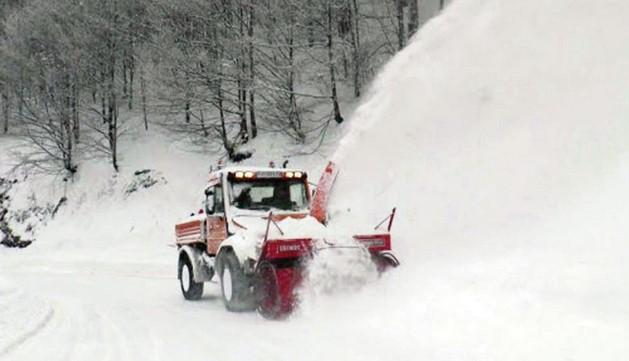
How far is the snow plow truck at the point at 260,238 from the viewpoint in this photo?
301 inches

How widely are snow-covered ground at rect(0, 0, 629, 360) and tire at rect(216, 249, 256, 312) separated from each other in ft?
0.67

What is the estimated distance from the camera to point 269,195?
9.47 metres

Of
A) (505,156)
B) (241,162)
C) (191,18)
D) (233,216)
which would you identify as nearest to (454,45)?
(505,156)

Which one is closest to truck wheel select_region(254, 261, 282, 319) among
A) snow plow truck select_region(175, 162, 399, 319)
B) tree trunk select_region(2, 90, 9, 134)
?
snow plow truck select_region(175, 162, 399, 319)

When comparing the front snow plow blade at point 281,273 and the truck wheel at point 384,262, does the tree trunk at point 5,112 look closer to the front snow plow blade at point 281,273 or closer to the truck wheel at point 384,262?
the front snow plow blade at point 281,273

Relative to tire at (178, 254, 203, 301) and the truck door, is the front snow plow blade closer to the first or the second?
the truck door

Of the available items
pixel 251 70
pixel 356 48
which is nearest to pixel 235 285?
pixel 356 48

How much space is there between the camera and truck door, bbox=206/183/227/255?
9.32 meters

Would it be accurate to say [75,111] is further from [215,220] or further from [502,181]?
[502,181]

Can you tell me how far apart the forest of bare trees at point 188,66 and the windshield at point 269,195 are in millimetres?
10835

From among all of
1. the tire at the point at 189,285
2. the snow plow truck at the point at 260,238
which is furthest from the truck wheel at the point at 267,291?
the tire at the point at 189,285

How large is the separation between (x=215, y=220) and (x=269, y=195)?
91 centimetres

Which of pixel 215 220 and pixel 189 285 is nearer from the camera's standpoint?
pixel 215 220

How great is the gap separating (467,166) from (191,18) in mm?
16281
